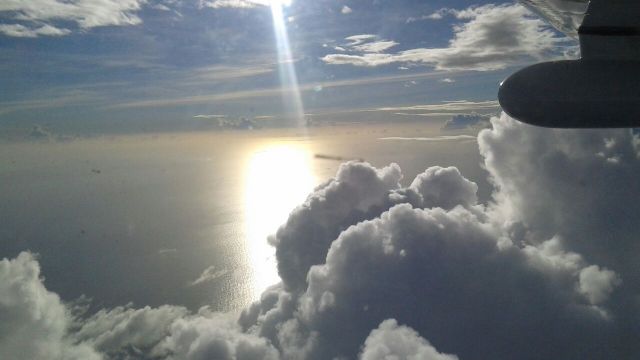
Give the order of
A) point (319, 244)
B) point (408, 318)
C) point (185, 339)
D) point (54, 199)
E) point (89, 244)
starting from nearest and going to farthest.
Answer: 1. point (408, 318)
2. point (319, 244)
3. point (185, 339)
4. point (89, 244)
5. point (54, 199)

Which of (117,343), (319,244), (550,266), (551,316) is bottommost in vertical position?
(117,343)

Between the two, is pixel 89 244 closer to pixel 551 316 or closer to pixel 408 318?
pixel 408 318

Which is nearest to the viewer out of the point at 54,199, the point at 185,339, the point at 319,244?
the point at 319,244

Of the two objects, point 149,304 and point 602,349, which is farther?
point 149,304

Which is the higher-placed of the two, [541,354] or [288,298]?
[288,298]

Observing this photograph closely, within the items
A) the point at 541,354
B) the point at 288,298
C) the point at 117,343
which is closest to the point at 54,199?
the point at 117,343

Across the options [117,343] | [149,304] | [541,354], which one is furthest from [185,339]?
[541,354]
